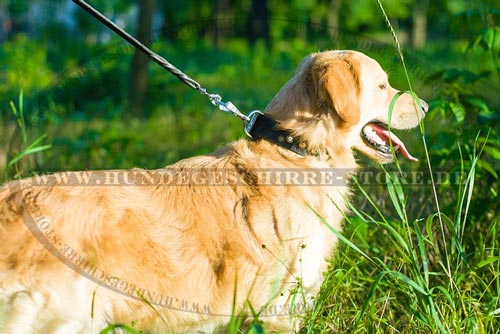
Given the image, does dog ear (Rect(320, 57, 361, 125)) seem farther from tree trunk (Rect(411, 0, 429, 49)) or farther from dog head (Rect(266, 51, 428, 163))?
tree trunk (Rect(411, 0, 429, 49))

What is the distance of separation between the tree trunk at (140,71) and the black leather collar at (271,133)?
5977 millimetres

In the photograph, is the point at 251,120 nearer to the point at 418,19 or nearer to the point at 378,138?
the point at 378,138

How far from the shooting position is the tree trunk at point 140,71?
8.94 m

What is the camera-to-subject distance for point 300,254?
2930 millimetres

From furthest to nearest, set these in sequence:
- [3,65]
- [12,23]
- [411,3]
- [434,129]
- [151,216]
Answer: [411,3]
[12,23]
[3,65]
[434,129]
[151,216]

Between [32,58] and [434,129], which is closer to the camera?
[434,129]

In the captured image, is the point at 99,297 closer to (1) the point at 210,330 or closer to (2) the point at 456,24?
(1) the point at 210,330

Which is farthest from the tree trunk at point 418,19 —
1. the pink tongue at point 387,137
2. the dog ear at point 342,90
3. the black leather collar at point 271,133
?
the black leather collar at point 271,133

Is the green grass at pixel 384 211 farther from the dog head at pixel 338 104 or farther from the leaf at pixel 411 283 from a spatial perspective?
the dog head at pixel 338 104

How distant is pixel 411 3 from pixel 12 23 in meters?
22.3

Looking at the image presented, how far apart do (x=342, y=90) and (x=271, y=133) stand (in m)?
0.43

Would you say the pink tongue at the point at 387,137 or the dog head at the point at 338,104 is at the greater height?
the dog head at the point at 338,104

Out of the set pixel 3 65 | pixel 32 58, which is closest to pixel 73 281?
pixel 3 65

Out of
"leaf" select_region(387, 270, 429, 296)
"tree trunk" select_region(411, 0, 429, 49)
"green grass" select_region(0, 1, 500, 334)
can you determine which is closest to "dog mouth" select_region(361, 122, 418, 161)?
"green grass" select_region(0, 1, 500, 334)
